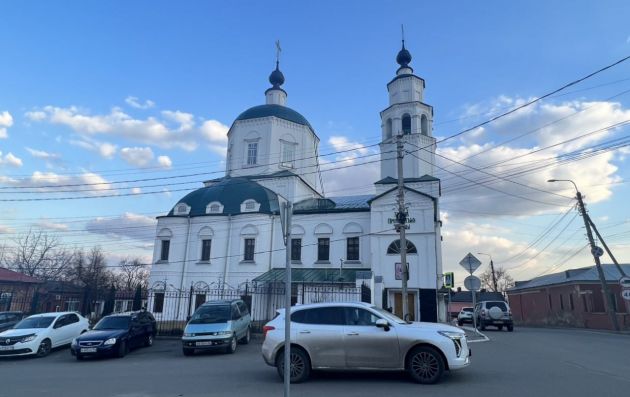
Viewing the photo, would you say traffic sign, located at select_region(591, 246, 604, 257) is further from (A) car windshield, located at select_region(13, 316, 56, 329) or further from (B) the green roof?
(A) car windshield, located at select_region(13, 316, 56, 329)

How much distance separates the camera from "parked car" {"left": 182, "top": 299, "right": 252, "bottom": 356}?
42.6 feet

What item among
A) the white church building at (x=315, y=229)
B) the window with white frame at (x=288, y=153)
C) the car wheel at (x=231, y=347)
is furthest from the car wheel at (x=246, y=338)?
the window with white frame at (x=288, y=153)

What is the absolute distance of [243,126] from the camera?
3841 centimetres

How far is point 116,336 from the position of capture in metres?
12.9

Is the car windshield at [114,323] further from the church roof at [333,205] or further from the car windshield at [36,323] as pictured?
the church roof at [333,205]

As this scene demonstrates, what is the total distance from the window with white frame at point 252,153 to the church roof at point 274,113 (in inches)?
105

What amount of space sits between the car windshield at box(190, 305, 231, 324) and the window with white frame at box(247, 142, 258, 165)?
24.4 metres

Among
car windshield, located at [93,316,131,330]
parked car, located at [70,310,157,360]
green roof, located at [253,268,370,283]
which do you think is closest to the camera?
parked car, located at [70,310,157,360]

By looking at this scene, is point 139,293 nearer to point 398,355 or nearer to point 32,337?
point 32,337


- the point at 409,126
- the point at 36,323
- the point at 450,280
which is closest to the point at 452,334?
the point at 450,280

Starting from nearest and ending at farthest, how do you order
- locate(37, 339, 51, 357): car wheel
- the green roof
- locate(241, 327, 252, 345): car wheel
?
locate(37, 339, 51, 357): car wheel
locate(241, 327, 252, 345): car wheel
the green roof

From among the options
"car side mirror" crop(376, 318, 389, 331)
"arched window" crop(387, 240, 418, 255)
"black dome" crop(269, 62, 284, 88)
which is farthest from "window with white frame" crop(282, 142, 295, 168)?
"car side mirror" crop(376, 318, 389, 331)

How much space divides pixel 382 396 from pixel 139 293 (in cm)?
2030

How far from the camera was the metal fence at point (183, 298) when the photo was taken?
20734mm
